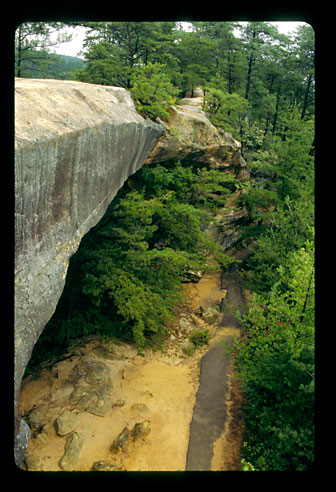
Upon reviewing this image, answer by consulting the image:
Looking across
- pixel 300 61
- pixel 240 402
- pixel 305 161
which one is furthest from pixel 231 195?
pixel 240 402

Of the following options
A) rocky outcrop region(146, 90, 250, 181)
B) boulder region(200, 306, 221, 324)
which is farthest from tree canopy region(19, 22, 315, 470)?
boulder region(200, 306, 221, 324)

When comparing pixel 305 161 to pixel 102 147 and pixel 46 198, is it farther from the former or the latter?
pixel 46 198

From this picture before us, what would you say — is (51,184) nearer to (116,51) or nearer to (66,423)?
(66,423)

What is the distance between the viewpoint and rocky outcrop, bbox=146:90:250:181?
513 inches

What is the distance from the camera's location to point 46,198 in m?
4.77

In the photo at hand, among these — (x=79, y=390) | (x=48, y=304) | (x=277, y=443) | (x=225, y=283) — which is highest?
(x=48, y=304)

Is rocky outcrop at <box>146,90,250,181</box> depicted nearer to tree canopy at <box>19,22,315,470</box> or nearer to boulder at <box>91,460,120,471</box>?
tree canopy at <box>19,22,315,470</box>

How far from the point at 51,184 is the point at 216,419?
726cm

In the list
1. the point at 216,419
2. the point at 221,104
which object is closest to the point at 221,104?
the point at 221,104

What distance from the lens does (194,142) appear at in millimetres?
14203

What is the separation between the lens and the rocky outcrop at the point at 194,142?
13.0 metres

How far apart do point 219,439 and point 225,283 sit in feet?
31.1

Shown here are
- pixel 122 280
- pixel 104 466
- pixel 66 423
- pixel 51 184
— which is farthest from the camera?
pixel 122 280

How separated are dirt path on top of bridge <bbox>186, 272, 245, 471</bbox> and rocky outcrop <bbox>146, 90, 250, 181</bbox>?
762 centimetres
